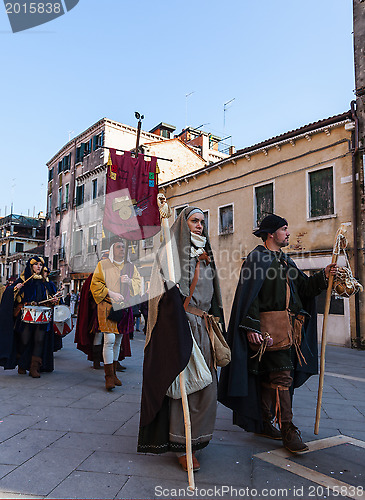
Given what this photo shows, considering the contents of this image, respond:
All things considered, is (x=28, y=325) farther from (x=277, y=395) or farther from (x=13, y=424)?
→ (x=277, y=395)

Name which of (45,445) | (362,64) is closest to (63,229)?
(362,64)

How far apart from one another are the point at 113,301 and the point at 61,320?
8.40 ft

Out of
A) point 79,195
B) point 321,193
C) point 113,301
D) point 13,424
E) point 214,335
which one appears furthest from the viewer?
point 79,195

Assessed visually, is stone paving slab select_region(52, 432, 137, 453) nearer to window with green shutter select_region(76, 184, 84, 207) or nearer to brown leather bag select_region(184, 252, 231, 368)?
brown leather bag select_region(184, 252, 231, 368)

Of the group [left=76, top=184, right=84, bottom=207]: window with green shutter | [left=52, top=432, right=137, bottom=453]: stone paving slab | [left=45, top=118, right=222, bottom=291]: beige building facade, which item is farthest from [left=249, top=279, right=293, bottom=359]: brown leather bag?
[left=76, top=184, right=84, bottom=207]: window with green shutter

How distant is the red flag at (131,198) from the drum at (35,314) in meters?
10.5

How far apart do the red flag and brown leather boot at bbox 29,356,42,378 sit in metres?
10.7

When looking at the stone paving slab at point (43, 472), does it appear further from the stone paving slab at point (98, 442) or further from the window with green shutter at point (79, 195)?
the window with green shutter at point (79, 195)

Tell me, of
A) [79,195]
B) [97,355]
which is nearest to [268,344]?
[97,355]

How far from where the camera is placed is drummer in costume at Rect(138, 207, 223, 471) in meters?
2.84

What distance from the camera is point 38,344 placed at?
6.04 metres

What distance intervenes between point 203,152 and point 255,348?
2617 centimetres

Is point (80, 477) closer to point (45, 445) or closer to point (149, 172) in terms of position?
point (45, 445)

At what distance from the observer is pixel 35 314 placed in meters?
6.07
